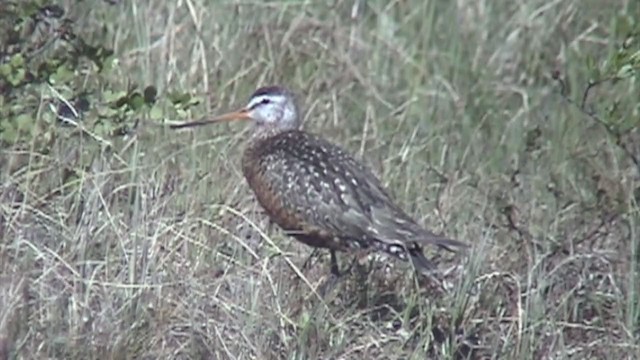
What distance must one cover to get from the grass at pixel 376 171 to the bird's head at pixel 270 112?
23 cm

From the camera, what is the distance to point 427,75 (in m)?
10.0

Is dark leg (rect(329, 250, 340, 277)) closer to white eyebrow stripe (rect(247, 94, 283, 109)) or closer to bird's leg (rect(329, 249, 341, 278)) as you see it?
bird's leg (rect(329, 249, 341, 278))

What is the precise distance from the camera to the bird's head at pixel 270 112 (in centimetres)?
832

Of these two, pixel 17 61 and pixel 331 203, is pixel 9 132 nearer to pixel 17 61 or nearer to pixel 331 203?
pixel 17 61

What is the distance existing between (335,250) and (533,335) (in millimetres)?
864

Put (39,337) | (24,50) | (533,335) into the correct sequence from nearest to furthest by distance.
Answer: (39,337), (533,335), (24,50)

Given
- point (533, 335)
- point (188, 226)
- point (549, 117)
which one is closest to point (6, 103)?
point (188, 226)

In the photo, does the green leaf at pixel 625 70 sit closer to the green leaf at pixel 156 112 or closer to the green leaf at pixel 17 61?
the green leaf at pixel 156 112

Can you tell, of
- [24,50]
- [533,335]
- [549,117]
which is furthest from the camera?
[549,117]

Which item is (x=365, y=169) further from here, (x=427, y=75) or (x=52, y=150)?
(x=427, y=75)

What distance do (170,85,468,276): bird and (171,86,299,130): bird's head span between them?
0.72ft

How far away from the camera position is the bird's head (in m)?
8.32

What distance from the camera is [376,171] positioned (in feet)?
28.6

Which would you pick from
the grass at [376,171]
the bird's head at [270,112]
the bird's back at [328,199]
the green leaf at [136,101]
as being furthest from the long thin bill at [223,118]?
the green leaf at [136,101]
